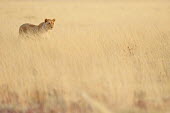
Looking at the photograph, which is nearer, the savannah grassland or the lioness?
the savannah grassland

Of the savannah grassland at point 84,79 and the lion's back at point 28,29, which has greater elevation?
the lion's back at point 28,29

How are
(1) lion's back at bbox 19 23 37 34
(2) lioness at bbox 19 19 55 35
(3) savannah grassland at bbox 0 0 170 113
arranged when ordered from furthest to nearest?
(1) lion's back at bbox 19 23 37 34
(2) lioness at bbox 19 19 55 35
(3) savannah grassland at bbox 0 0 170 113

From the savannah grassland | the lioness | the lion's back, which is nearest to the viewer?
the savannah grassland

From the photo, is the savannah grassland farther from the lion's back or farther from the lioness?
the lion's back

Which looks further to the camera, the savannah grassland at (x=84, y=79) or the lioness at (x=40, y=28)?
the lioness at (x=40, y=28)

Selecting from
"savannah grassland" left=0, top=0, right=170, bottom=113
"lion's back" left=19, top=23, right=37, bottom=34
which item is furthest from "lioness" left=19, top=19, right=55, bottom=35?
"savannah grassland" left=0, top=0, right=170, bottom=113

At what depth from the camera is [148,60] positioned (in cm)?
582

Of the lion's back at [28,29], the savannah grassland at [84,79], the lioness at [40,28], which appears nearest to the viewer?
the savannah grassland at [84,79]

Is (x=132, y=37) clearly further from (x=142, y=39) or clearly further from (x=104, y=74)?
(x=104, y=74)

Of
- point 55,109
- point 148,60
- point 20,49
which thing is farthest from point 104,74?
point 20,49

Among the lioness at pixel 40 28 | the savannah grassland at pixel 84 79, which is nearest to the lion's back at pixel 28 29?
the lioness at pixel 40 28

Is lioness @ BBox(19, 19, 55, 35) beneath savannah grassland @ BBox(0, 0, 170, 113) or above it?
above

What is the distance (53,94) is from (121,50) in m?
2.97

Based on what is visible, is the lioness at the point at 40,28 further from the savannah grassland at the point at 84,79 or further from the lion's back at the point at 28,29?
the savannah grassland at the point at 84,79
